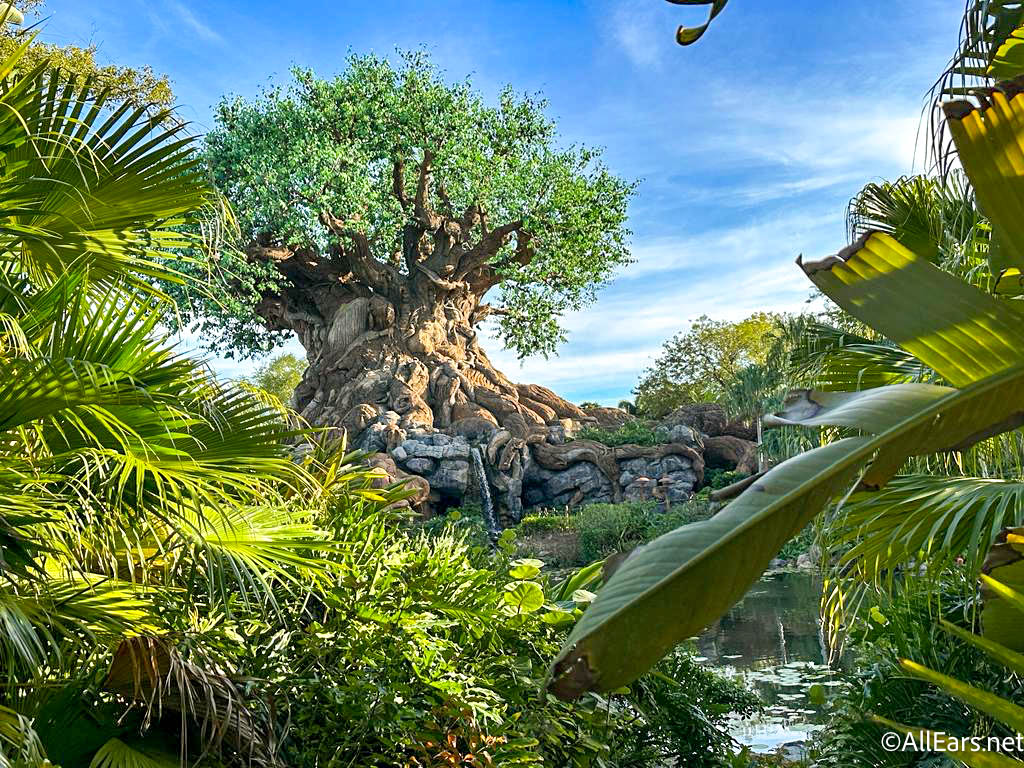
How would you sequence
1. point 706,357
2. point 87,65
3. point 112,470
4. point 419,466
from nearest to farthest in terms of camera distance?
point 112,470
point 87,65
point 419,466
point 706,357

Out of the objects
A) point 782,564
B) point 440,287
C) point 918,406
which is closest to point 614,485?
point 782,564

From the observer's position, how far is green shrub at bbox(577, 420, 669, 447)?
74.0 ft

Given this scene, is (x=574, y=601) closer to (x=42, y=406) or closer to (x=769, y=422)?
(x=42, y=406)

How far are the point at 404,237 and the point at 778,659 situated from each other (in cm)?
1868

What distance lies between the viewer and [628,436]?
2270 centimetres

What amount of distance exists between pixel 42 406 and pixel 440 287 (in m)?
22.1

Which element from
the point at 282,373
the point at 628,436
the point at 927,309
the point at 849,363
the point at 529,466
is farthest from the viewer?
the point at 282,373

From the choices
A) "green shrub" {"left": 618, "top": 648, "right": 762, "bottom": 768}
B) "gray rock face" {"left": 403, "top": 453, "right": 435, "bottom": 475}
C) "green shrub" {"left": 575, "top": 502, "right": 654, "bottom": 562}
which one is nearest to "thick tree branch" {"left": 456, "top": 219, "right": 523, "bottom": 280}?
"gray rock face" {"left": 403, "top": 453, "right": 435, "bottom": 475}

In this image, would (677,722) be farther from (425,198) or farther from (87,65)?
(425,198)

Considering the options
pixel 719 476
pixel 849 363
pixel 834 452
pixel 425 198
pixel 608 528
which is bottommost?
pixel 608 528

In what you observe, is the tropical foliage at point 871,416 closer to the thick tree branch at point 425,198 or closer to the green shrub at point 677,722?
the green shrub at point 677,722

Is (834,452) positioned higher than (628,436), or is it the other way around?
(628,436)

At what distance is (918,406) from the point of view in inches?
44.3

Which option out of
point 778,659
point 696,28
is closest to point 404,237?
point 778,659
